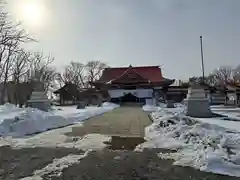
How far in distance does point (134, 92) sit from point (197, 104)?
2437 centimetres

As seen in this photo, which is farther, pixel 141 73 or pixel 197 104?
pixel 141 73

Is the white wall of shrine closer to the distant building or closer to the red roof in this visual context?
the distant building

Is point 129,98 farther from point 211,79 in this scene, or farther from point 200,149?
point 200,149

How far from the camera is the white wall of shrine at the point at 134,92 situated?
130 ft

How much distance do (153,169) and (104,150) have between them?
1.97 meters

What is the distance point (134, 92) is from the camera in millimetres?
39969

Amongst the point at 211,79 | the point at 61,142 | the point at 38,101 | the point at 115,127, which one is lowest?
the point at 115,127

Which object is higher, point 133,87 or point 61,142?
point 133,87

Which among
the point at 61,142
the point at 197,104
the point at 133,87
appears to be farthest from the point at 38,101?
the point at 133,87

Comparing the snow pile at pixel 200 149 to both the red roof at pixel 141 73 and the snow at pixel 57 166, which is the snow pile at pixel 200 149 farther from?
the red roof at pixel 141 73

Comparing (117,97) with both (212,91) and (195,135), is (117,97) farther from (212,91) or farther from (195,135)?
(195,135)

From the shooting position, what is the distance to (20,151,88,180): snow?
4352mm

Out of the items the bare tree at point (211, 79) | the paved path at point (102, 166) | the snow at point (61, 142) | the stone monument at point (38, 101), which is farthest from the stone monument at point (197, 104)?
the bare tree at point (211, 79)

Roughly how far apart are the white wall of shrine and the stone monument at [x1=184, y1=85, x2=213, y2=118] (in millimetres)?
23667
